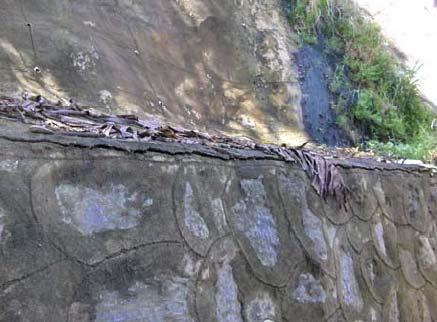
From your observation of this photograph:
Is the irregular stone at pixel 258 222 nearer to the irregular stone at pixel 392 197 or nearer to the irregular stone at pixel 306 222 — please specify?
the irregular stone at pixel 306 222

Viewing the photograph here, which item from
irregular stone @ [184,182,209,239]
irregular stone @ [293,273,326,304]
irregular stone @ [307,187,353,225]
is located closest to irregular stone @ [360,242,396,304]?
irregular stone @ [307,187,353,225]

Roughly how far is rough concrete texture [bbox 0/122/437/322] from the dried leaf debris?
7 centimetres

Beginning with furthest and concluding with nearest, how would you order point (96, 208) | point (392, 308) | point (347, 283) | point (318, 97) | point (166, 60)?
point (318, 97)
point (166, 60)
point (392, 308)
point (347, 283)
point (96, 208)

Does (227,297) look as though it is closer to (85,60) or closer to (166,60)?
(85,60)

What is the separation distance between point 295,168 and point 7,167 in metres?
1.43

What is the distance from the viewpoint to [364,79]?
8219mm

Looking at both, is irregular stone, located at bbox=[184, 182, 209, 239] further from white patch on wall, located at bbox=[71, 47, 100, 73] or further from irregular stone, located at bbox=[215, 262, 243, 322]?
white patch on wall, located at bbox=[71, 47, 100, 73]

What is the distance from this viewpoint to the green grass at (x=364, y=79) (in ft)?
25.7

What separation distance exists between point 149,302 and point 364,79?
7.16 m

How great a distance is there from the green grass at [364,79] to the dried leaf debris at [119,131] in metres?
4.95

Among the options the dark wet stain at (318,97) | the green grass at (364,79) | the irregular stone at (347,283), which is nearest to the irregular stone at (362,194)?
the irregular stone at (347,283)

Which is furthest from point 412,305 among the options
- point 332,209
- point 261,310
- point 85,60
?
point 85,60

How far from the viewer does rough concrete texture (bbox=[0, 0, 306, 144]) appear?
5.29 metres

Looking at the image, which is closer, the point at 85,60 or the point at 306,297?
the point at 306,297
